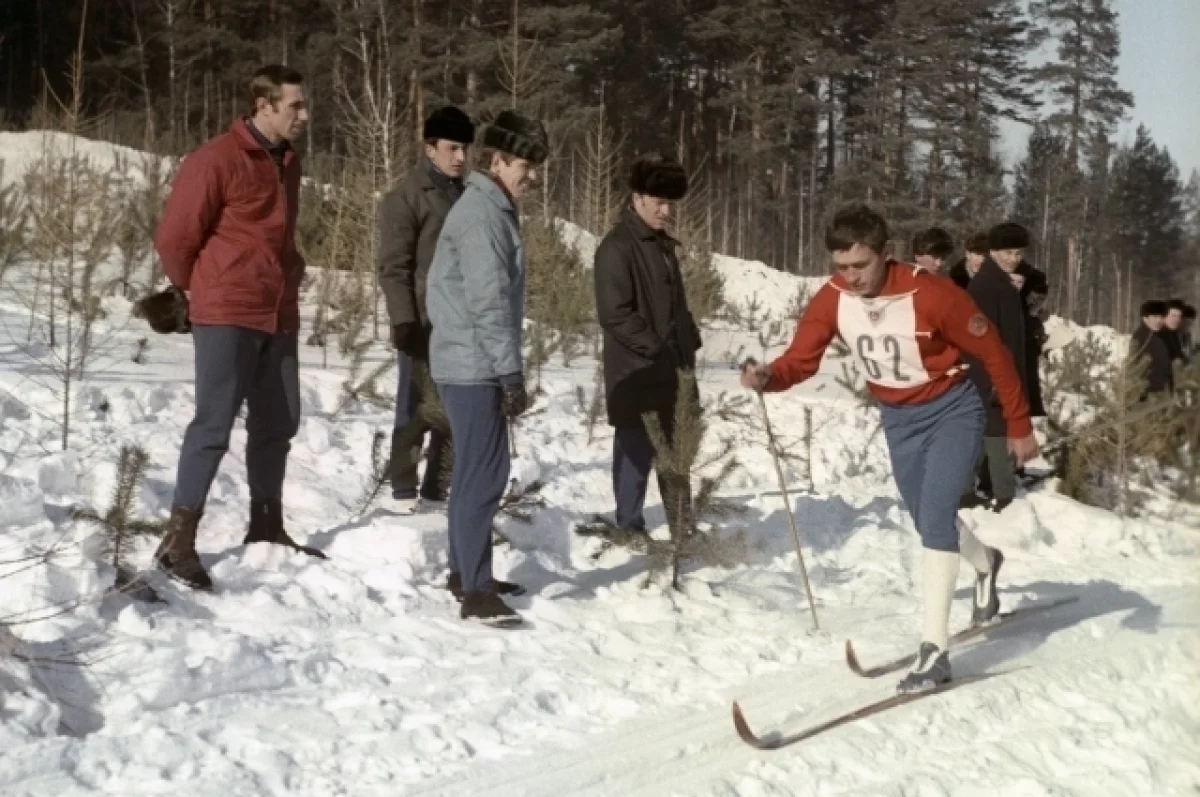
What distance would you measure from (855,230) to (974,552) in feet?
5.35

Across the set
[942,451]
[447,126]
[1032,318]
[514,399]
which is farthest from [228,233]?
[1032,318]

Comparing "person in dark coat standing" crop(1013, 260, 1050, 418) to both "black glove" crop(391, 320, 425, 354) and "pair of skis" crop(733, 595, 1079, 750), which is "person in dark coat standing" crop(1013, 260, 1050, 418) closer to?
"pair of skis" crop(733, 595, 1079, 750)

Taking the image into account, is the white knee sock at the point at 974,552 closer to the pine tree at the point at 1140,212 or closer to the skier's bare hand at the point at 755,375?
the skier's bare hand at the point at 755,375

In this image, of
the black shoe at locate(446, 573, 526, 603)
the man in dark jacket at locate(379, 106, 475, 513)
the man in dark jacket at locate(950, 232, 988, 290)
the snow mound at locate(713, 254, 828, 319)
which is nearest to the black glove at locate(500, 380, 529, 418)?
the black shoe at locate(446, 573, 526, 603)

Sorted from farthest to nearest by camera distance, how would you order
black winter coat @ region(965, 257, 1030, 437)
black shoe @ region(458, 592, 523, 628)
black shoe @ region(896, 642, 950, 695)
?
black winter coat @ region(965, 257, 1030, 437), black shoe @ region(458, 592, 523, 628), black shoe @ region(896, 642, 950, 695)

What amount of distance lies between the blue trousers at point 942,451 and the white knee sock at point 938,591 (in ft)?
0.13

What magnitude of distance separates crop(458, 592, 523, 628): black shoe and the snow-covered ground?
5cm

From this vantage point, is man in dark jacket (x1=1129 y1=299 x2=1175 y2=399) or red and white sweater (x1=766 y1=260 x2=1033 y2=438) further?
man in dark jacket (x1=1129 y1=299 x2=1175 y2=399)

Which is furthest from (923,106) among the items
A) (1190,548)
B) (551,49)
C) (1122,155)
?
(1190,548)

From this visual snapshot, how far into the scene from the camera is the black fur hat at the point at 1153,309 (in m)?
10.5

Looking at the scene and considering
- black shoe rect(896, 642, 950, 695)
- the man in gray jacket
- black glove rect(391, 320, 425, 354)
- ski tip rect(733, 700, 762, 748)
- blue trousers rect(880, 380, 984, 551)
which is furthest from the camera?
black glove rect(391, 320, 425, 354)

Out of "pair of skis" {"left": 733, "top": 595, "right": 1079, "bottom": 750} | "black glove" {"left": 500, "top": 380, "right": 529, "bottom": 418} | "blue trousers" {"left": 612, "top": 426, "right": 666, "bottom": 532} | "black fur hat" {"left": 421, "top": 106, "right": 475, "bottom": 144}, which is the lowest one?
"pair of skis" {"left": 733, "top": 595, "right": 1079, "bottom": 750}

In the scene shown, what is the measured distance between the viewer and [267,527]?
526cm

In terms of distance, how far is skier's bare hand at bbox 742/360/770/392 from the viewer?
192 inches
